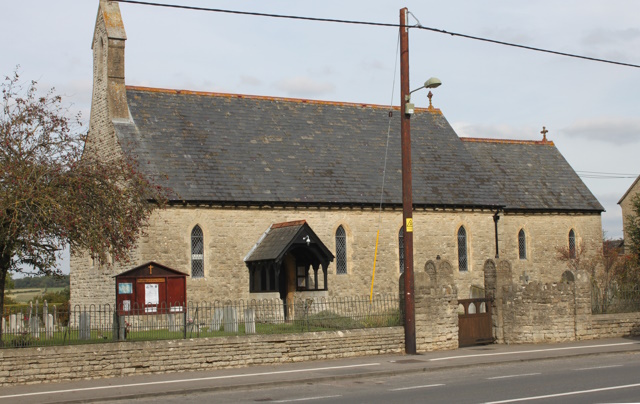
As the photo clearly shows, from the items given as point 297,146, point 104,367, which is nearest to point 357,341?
point 104,367

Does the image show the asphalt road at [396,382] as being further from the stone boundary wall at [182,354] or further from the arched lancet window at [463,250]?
the arched lancet window at [463,250]

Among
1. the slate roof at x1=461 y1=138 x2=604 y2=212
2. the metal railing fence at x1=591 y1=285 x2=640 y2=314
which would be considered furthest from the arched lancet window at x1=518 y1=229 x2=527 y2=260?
the metal railing fence at x1=591 y1=285 x2=640 y2=314

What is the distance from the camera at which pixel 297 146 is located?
34.5 meters

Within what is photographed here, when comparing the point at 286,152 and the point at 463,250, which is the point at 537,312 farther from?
the point at 286,152

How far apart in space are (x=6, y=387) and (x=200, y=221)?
13629mm

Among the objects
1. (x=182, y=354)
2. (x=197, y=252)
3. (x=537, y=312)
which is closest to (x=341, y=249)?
(x=197, y=252)

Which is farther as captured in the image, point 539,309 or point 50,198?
point 539,309

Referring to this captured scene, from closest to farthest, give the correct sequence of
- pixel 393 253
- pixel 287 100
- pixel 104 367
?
1. pixel 104 367
2. pixel 393 253
3. pixel 287 100

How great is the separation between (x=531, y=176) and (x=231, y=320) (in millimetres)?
23739

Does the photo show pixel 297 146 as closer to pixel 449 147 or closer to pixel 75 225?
pixel 449 147

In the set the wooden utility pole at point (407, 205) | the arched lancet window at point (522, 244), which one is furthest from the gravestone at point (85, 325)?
the arched lancet window at point (522, 244)

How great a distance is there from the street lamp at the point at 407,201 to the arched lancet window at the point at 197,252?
35.5ft

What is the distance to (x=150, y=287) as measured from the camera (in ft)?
82.7

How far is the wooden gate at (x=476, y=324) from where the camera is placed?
78.8ft
